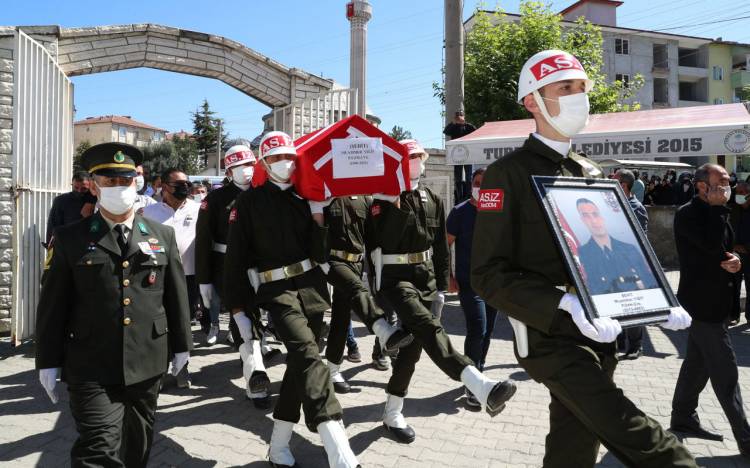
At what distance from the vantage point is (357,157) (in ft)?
16.0

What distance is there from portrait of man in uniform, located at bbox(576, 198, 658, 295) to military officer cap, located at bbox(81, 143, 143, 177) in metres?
2.35

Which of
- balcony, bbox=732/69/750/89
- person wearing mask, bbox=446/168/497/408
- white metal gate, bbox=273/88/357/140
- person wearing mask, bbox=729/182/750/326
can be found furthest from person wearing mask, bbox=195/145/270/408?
balcony, bbox=732/69/750/89

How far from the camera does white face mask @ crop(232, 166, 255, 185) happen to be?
6.09 metres

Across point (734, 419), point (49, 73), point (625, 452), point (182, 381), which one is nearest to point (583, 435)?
point (625, 452)

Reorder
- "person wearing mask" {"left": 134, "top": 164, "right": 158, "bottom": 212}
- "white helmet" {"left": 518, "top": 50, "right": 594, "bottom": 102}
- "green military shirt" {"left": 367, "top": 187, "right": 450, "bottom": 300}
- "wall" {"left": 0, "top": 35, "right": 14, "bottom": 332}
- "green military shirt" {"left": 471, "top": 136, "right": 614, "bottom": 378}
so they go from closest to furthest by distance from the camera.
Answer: "green military shirt" {"left": 471, "top": 136, "right": 614, "bottom": 378} → "white helmet" {"left": 518, "top": 50, "right": 594, "bottom": 102} → "person wearing mask" {"left": 134, "top": 164, "right": 158, "bottom": 212} → "green military shirt" {"left": 367, "top": 187, "right": 450, "bottom": 300} → "wall" {"left": 0, "top": 35, "right": 14, "bottom": 332}

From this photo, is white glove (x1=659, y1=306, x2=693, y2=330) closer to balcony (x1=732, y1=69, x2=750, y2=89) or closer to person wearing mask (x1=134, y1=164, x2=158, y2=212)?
person wearing mask (x1=134, y1=164, x2=158, y2=212)

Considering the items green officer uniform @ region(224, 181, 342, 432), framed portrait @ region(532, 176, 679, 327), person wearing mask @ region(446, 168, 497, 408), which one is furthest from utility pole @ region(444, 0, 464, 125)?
framed portrait @ region(532, 176, 679, 327)

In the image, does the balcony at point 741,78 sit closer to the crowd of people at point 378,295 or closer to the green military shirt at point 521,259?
the crowd of people at point 378,295

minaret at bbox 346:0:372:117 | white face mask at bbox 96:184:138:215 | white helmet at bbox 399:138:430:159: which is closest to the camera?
white face mask at bbox 96:184:138:215

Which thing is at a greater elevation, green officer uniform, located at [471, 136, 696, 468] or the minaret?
the minaret

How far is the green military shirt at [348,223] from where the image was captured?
558 centimetres

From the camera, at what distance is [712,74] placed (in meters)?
50.6

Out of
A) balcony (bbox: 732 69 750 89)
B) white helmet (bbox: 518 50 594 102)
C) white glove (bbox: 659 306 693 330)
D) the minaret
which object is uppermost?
balcony (bbox: 732 69 750 89)

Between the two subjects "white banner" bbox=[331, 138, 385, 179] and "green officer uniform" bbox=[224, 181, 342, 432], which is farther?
"white banner" bbox=[331, 138, 385, 179]
